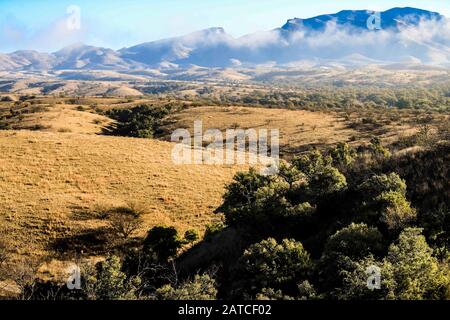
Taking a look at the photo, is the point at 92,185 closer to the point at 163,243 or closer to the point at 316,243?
the point at 163,243

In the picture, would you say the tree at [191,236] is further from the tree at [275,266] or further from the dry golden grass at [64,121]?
the dry golden grass at [64,121]

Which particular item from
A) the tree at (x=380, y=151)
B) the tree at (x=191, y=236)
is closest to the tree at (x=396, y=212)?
the tree at (x=380, y=151)

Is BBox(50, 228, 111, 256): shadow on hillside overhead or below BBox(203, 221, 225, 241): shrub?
below

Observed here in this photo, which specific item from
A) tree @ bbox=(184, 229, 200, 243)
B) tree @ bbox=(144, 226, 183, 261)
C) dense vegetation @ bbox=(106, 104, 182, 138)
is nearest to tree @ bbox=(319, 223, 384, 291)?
tree @ bbox=(144, 226, 183, 261)

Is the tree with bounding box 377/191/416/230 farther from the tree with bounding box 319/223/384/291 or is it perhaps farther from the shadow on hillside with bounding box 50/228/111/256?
the shadow on hillside with bounding box 50/228/111/256

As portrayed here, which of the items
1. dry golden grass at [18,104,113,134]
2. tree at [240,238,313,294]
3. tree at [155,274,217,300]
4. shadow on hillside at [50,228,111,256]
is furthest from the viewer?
dry golden grass at [18,104,113,134]
